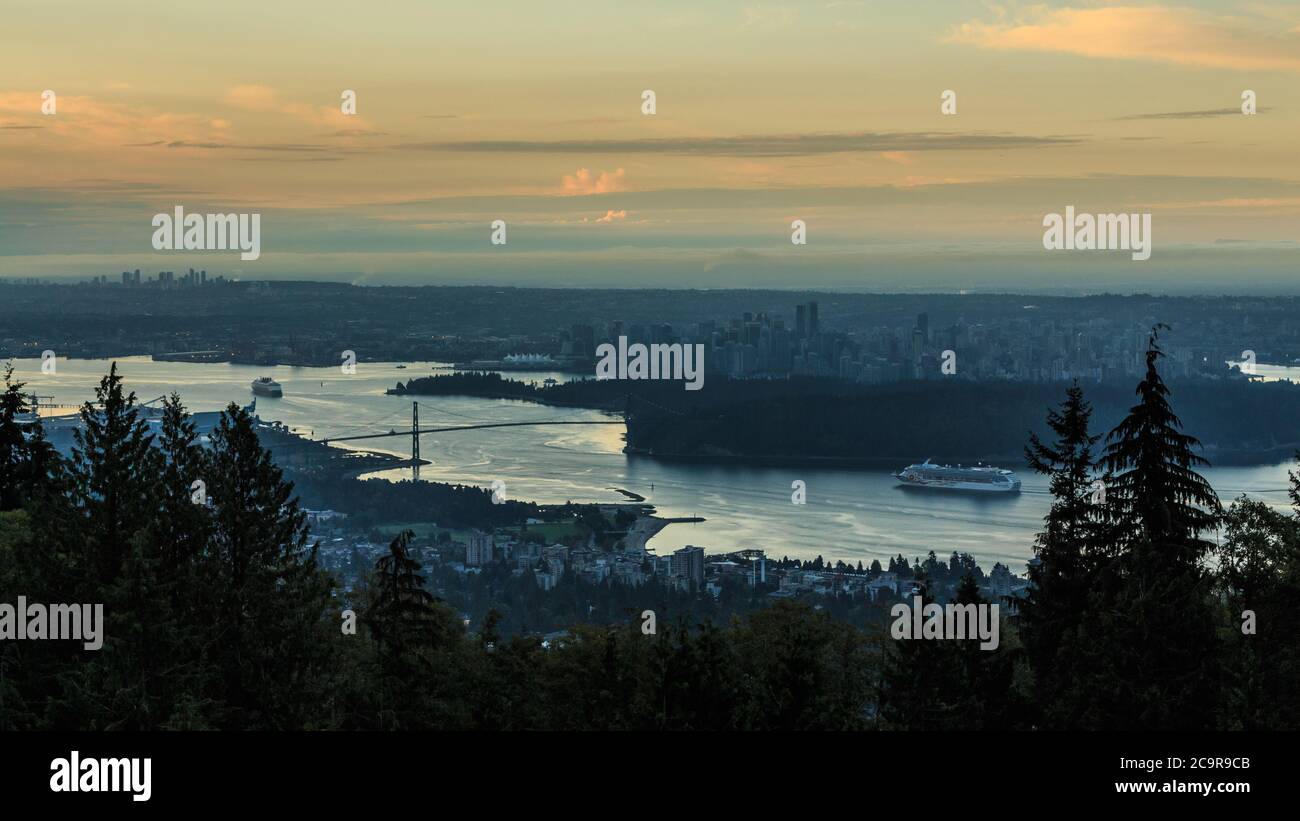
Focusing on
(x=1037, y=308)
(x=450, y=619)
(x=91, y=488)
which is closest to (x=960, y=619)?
(x=450, y=619)

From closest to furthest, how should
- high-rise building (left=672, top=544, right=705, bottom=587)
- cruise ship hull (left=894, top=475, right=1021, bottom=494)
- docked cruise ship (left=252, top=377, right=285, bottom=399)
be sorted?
1. high-rise building (left=672, top=544, right=705, bottom=587)
2. cruise ship hull (left=894, top=475, right=1021, bottom=494)
3. docked cruise ship (left=252, top=377, right=285, bottom=399)

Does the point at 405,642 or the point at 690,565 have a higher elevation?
the point at 405,642

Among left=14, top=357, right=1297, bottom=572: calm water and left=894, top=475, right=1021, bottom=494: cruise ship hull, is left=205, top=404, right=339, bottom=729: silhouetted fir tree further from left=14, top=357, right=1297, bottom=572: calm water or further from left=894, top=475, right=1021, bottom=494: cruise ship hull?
left=894, top=475, right=1021, bottom=494: cruise ship hull

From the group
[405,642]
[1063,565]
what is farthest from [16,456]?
[1063,565]

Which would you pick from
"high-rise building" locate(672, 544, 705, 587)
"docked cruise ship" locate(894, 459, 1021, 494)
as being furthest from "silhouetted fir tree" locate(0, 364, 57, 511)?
"docked cruise ship" locate(894, 459, 1021, 494)

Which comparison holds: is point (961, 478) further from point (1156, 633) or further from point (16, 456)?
point (1156, 633)

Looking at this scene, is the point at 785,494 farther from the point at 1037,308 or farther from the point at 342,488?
the point at 1037,308
